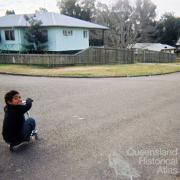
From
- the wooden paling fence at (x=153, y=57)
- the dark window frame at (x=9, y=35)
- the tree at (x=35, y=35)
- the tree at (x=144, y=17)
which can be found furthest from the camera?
the tree at (x=144, y=17)

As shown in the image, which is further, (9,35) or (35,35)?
(9,35)

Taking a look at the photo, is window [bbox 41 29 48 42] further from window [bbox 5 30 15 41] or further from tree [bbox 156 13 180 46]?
tree [bbox 156 13 180 46]

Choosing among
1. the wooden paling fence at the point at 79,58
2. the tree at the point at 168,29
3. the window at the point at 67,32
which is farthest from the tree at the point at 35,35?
the tree at the point at 168,29

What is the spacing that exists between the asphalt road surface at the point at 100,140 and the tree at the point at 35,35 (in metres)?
16.7

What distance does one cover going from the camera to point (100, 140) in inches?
236

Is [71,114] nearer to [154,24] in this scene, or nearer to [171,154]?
[171,154]

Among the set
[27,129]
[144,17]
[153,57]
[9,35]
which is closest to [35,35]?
[9,35]

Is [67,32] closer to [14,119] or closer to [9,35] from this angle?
[9,35]

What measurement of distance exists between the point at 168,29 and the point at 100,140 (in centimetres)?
5395

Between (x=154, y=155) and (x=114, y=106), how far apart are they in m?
4.00

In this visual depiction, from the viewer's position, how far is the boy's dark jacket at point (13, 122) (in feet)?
17.9

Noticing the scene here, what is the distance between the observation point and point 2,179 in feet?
14.5

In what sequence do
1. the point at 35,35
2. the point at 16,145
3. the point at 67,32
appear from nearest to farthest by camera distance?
the point at 16,145
the point at 35,35
the point at 67,32

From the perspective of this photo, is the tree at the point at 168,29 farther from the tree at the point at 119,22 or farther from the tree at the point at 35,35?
the tree at the point at 35,35
